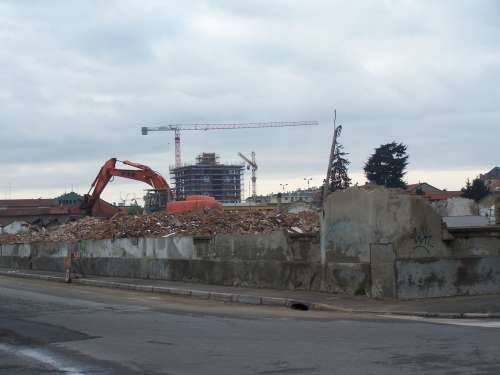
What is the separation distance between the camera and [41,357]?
416 inches

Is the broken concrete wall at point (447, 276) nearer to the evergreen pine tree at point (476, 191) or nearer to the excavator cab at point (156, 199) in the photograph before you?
the excavator cab at point (156, 199)

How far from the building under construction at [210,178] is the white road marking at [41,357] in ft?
425

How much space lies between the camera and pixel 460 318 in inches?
577

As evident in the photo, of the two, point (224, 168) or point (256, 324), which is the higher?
point (224, 168)

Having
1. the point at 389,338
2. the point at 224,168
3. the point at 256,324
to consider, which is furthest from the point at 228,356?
the point at 224,168

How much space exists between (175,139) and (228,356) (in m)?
151

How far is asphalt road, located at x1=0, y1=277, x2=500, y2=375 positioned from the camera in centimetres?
936

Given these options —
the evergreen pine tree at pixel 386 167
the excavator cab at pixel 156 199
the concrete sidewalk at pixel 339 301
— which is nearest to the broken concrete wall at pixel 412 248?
the concrete sidewalk at pixel 339 301

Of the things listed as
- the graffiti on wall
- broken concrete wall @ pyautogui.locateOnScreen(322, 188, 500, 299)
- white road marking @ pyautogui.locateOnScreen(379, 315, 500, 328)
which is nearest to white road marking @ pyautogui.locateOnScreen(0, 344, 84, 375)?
white road marking @ pyautogui.locateOnScreen(379, 315, 500, 328)

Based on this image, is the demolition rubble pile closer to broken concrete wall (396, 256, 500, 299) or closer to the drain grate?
the drain grate

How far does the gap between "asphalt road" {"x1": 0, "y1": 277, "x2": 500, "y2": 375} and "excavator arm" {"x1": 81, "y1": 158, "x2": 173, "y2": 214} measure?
32528mm

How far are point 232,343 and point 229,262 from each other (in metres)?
11.3

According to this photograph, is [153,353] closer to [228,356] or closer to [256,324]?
[228,356]

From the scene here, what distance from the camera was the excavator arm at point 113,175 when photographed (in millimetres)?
49781
